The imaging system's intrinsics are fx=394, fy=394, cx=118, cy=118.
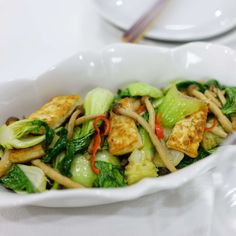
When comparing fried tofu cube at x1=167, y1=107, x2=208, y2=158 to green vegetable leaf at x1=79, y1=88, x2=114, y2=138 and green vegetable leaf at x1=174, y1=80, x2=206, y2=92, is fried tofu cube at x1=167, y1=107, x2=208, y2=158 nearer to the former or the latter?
green vegetable leaf at x1=174, y1=80, x2=206, y2=92

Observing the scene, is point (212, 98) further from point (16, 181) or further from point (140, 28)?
point (16, 181)

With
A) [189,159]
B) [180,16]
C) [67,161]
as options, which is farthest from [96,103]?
[180,16]

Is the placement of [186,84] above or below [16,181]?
above

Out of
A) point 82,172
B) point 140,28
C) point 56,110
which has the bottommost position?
point 82,172

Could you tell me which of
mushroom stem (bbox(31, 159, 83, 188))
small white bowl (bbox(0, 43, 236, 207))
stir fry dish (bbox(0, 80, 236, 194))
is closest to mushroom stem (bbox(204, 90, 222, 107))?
stir fry dish (bbox(0, 80, 236, 194))

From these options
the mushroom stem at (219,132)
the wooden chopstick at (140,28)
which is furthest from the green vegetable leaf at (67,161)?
the wooden chopstick at (140,28)

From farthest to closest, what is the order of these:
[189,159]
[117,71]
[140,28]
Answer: [140,28] < [117,71] < [189,159]

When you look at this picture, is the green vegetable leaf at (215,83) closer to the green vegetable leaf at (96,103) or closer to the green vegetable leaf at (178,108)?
the green vegetable leaf at (178,108)
